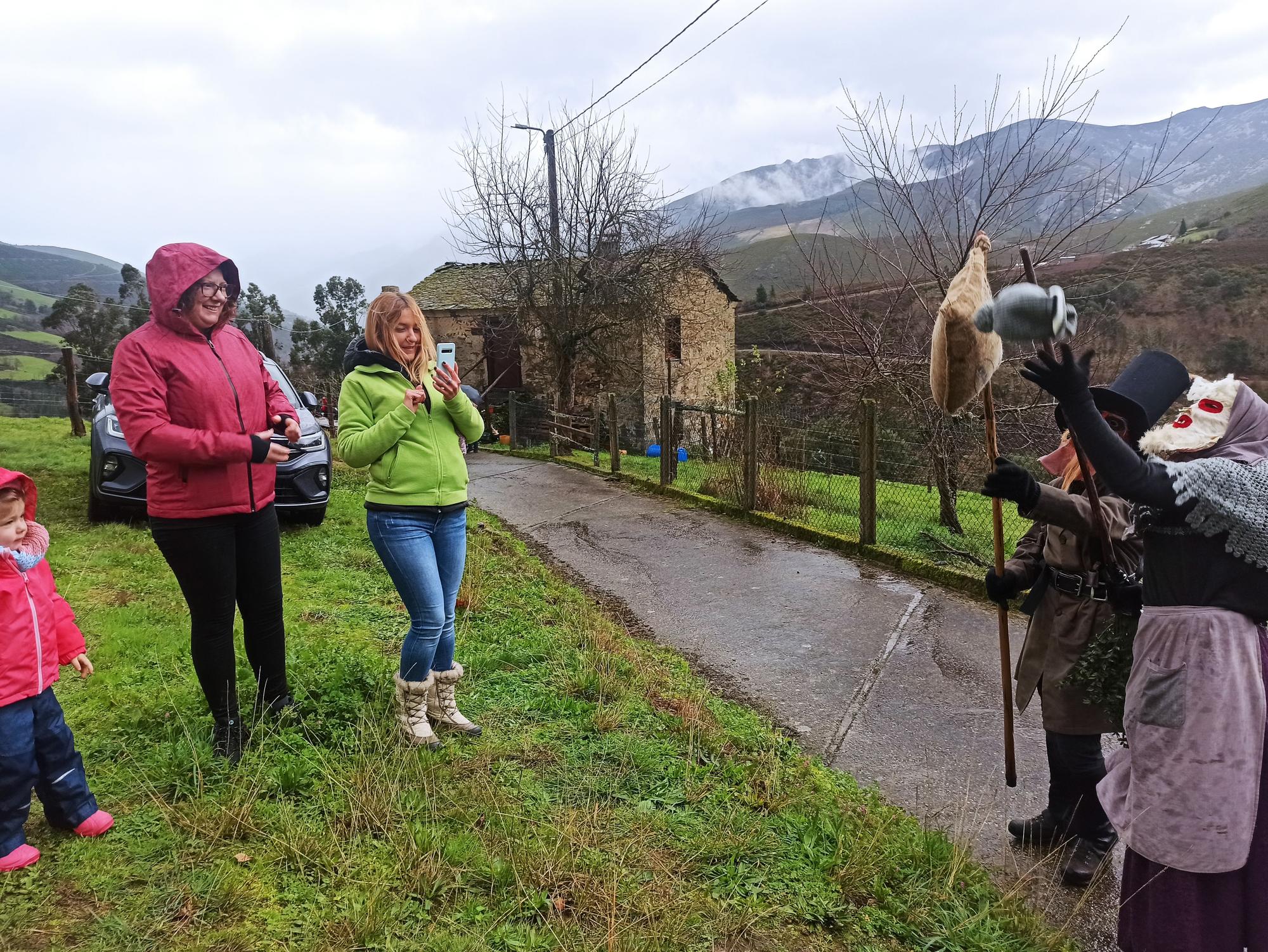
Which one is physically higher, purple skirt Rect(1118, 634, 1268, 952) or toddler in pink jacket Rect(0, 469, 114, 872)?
toddler in pink jacket Rect(0, 469, 114, 872)

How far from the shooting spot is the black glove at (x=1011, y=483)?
2205 millimetres

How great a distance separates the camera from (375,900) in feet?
7.07

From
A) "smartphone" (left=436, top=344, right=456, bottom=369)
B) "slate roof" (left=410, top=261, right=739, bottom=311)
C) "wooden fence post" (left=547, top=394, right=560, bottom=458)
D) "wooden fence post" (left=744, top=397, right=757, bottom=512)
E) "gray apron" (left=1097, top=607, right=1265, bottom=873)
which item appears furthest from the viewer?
"slate roof" (left=410, top=261, right=739, bottom=311)

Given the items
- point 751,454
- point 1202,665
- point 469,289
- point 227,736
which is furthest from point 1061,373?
point 469,289

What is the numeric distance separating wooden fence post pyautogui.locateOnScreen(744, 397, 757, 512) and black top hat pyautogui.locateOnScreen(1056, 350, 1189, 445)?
6554 millimetres

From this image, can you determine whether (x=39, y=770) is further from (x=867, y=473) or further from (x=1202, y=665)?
(x=867, y=473)

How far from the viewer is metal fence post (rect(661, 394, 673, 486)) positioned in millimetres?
11227

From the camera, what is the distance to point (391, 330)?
10.2 feet

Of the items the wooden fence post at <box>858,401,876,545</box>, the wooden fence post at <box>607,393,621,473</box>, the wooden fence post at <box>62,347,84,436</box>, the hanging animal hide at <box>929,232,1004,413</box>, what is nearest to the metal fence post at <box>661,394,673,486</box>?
the wooden fence post at <box>607,393,621,473</box>

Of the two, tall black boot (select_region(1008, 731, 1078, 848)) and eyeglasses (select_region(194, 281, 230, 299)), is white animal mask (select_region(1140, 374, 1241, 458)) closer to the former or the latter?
tall black boot (select_region(1008, 731, 1078, 848))

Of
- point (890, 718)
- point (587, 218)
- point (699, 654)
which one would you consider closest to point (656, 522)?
point (699, 654)

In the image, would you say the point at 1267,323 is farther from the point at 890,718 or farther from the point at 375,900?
the point at 375,900

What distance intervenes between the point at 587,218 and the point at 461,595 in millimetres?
16782

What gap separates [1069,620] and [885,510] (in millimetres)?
6514
